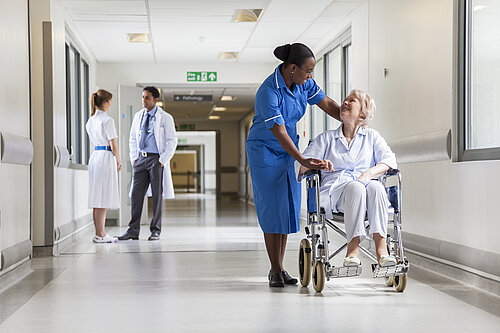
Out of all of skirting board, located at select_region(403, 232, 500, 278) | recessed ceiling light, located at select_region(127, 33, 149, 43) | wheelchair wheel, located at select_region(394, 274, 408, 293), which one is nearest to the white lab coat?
recessed ceiling light, located at select_region(127, 33, 149, 43)

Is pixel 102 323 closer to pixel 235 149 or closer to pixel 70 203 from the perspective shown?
pixel 70 203

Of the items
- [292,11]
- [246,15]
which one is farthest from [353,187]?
[246,15]

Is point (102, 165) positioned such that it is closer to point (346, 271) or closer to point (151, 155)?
point (151, 155)

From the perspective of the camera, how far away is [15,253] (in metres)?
4.49

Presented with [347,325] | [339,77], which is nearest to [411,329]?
[347,325]

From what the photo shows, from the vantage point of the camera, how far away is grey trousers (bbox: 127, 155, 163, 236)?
734cm

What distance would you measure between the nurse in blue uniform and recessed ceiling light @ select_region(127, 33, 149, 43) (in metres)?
5.17

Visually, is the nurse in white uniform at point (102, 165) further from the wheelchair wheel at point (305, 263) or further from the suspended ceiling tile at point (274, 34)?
the wheelchair wheel at point (305, 263)

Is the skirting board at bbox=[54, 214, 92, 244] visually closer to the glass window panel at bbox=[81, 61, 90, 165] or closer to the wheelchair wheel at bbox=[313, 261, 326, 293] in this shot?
the glass window panel at bbox=[81, 61, 90, 165]

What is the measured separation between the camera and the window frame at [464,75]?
14.1 feet

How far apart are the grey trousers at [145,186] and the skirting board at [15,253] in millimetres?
2391

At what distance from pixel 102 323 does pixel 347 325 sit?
108 cm

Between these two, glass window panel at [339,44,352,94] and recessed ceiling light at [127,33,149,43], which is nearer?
glass window panel at [339,44,352,94]

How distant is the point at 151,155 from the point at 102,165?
57cm
